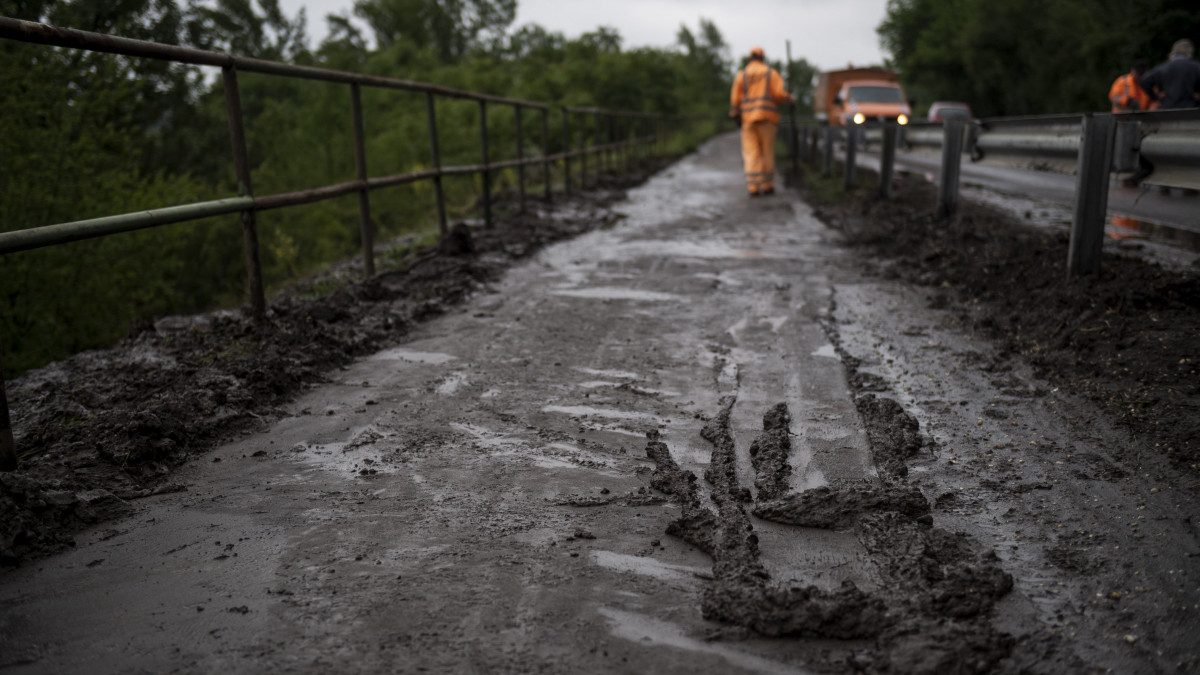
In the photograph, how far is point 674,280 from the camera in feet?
19.0

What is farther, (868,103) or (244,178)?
(868,103)

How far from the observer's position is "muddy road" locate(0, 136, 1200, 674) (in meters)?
1.71

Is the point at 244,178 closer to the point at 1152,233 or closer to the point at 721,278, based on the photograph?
the point at 721,278

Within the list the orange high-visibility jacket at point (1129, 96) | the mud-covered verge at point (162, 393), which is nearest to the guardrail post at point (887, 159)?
the orange high-visibility jacket at point (1129, 96)

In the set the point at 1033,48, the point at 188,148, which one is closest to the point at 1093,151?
the point at 188,148

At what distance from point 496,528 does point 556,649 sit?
1.85 ft

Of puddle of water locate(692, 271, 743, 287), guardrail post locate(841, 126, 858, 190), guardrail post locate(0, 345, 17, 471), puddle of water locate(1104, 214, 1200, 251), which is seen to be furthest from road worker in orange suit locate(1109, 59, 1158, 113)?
guardrail post locate(0, 345, 17, 471)

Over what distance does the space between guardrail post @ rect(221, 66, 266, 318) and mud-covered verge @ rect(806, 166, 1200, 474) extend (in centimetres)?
357

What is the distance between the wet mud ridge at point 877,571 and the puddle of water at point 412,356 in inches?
58.3

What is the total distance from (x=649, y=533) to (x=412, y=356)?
211 cm

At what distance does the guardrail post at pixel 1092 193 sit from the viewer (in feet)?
14.4

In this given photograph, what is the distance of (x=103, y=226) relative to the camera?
3098 mm

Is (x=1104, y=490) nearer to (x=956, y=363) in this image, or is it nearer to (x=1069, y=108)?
(x=956, y=363)

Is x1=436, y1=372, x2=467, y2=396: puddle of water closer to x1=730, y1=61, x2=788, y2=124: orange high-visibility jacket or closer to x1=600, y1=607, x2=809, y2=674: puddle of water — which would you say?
x1=600, y1=607, x2=809, y2=674: puddle of water
